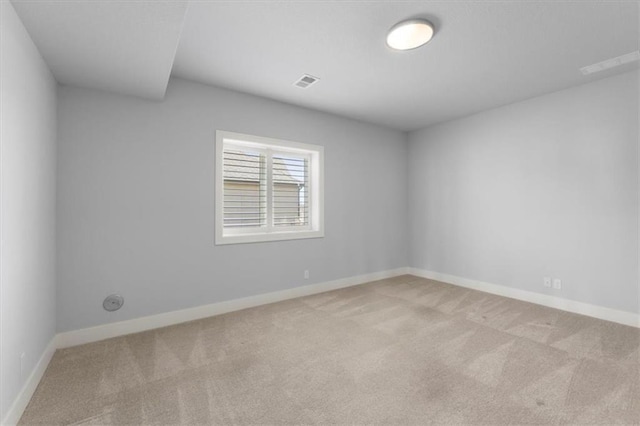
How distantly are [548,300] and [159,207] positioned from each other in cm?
468

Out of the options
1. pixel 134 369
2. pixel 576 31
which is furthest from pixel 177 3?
pixel 576 31

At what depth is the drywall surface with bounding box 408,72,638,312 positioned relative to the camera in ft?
9.99

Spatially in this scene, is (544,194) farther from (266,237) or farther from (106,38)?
(106,38)

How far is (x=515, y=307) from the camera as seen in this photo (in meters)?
3.49

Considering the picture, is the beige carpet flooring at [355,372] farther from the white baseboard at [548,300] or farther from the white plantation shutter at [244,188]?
the white plantation shutter at [244,188]

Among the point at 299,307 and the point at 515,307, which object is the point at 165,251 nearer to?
the point at 299,307

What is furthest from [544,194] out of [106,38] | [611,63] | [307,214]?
[106,38]

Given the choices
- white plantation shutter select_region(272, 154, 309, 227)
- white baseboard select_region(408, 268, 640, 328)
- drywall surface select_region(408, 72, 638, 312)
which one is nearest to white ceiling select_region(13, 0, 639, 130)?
drywall surface select_region(408, 72, 638, 312)

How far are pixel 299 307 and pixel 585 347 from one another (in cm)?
275

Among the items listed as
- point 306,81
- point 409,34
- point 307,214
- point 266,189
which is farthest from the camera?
point 307,214

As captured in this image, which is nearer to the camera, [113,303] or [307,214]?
[113,303]

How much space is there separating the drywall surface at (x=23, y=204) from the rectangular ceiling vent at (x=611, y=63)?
4.62 metres

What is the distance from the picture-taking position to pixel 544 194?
3.60 m

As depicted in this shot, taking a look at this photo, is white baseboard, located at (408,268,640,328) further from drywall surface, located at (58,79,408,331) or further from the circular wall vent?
the circular wall vent
